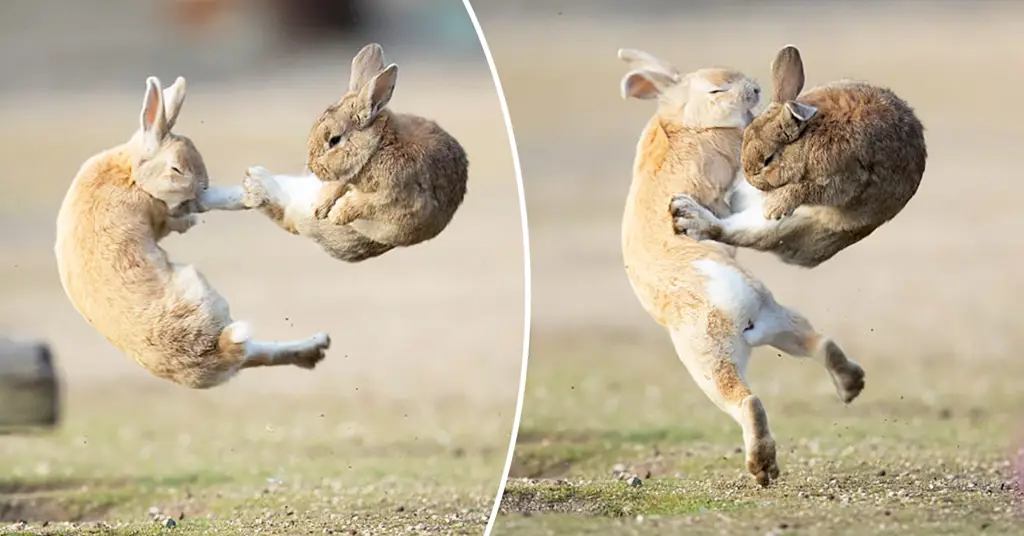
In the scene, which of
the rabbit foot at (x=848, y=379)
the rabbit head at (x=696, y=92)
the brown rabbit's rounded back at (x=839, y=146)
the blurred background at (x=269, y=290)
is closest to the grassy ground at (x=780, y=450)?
the blurred background at (x=269, y=290)

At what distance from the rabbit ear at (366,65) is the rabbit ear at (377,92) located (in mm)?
87

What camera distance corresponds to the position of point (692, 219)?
12.1 ft

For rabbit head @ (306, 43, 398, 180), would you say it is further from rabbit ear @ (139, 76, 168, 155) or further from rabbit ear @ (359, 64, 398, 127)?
rabbit ear @ (139, 76, 168, 155)

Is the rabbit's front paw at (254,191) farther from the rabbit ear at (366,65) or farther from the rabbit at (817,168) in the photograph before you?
the rabbit at (817,168)

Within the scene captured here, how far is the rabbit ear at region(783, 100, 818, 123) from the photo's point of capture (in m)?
3.50

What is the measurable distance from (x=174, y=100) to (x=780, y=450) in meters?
2.19

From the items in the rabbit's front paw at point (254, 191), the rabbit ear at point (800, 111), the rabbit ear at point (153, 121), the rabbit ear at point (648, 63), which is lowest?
the rabbit ear at point (800, 111)

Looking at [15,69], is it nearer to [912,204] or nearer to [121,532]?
[121,532]

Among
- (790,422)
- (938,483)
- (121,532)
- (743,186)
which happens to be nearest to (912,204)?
(790,422)

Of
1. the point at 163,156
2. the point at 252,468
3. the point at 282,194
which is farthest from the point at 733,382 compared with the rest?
the point at 252,468

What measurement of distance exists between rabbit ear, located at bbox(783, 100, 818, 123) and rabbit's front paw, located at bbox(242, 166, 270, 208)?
127cm

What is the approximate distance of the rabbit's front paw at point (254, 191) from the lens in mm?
3779

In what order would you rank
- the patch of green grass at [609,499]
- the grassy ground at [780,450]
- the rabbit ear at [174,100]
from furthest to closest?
the patch of green grass at [609,499], the grassy ground at [780,450], the rabbit ear at [174,100]

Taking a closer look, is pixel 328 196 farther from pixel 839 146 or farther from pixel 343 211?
pixel 839 146
